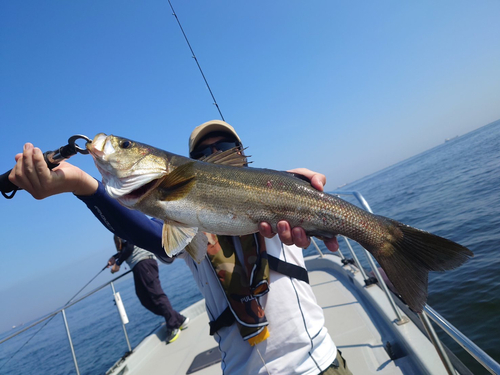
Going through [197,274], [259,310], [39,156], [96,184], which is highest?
[39,156]

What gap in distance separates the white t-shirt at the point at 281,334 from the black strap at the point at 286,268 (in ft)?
0.12

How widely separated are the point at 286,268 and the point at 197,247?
2.81 ft

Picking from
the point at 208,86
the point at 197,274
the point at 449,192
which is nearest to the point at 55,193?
the point at 197,274

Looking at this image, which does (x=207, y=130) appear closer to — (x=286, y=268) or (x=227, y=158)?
(x=227, y=158)

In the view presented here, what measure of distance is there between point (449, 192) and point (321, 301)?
15443mm

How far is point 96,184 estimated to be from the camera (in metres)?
2.35

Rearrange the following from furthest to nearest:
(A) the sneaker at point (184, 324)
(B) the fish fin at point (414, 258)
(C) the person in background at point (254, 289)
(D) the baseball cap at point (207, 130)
A: (A) the sneaker at point (184, 324) → (D) the baseball cap at point (207, 130) → (C) the person in background at point (254, 289) → (B) the fish fin at point (414, 258)

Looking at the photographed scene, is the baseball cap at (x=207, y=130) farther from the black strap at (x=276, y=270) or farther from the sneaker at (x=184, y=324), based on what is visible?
the sneaker at (x=184, y=324)

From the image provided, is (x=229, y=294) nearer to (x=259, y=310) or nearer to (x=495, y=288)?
(x=259, y=310)

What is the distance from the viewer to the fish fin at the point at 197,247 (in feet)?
7.28

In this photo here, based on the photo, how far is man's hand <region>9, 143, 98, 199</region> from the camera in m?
1.93

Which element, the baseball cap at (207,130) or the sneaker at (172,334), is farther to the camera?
the sneaker at (172,334)

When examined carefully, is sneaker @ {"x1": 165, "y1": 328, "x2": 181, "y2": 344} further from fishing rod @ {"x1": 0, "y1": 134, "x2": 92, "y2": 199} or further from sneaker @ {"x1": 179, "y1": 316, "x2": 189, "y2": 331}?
fishing rod @ {"x1": 0, "y1": 134, "x2": 92, "y2": 199}

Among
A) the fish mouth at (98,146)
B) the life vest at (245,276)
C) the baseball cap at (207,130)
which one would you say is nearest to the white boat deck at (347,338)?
the life vest at (245,276)
